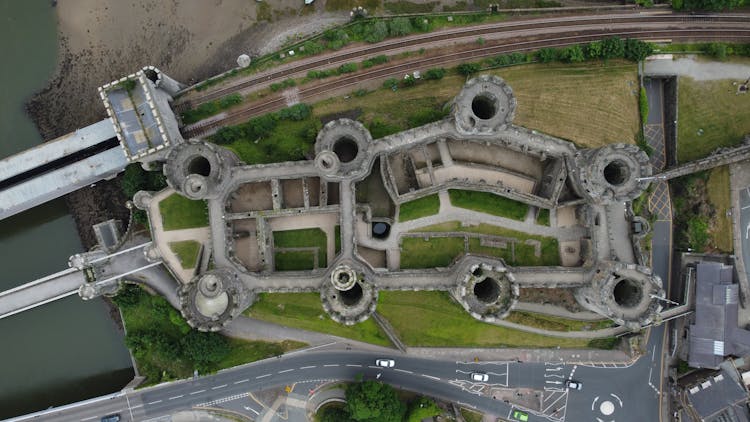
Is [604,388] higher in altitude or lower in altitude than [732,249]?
lower

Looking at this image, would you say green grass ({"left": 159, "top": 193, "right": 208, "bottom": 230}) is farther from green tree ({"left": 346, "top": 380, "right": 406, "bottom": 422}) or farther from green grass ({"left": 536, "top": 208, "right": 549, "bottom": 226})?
green grass ({"left": 536, "top": 208, "right": 549, "bottom": 226})

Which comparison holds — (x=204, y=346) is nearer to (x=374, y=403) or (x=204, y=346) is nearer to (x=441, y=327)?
(x=374, y=403)

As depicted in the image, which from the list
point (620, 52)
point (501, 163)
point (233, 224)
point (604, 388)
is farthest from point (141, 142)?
point (604, 388)

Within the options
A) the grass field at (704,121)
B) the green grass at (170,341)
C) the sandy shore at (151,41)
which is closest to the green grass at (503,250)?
the green grass at (170,341)

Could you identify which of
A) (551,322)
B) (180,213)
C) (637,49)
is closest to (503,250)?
(551,322)

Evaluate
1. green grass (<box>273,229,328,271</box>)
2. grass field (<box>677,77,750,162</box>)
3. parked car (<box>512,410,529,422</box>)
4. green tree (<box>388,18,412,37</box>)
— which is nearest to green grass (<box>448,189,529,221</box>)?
green grass (<box>273,229,328,271</box>)

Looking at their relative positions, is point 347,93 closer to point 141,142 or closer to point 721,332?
point 141,142

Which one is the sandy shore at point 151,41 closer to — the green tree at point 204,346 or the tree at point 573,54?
the tree at point 573,54
